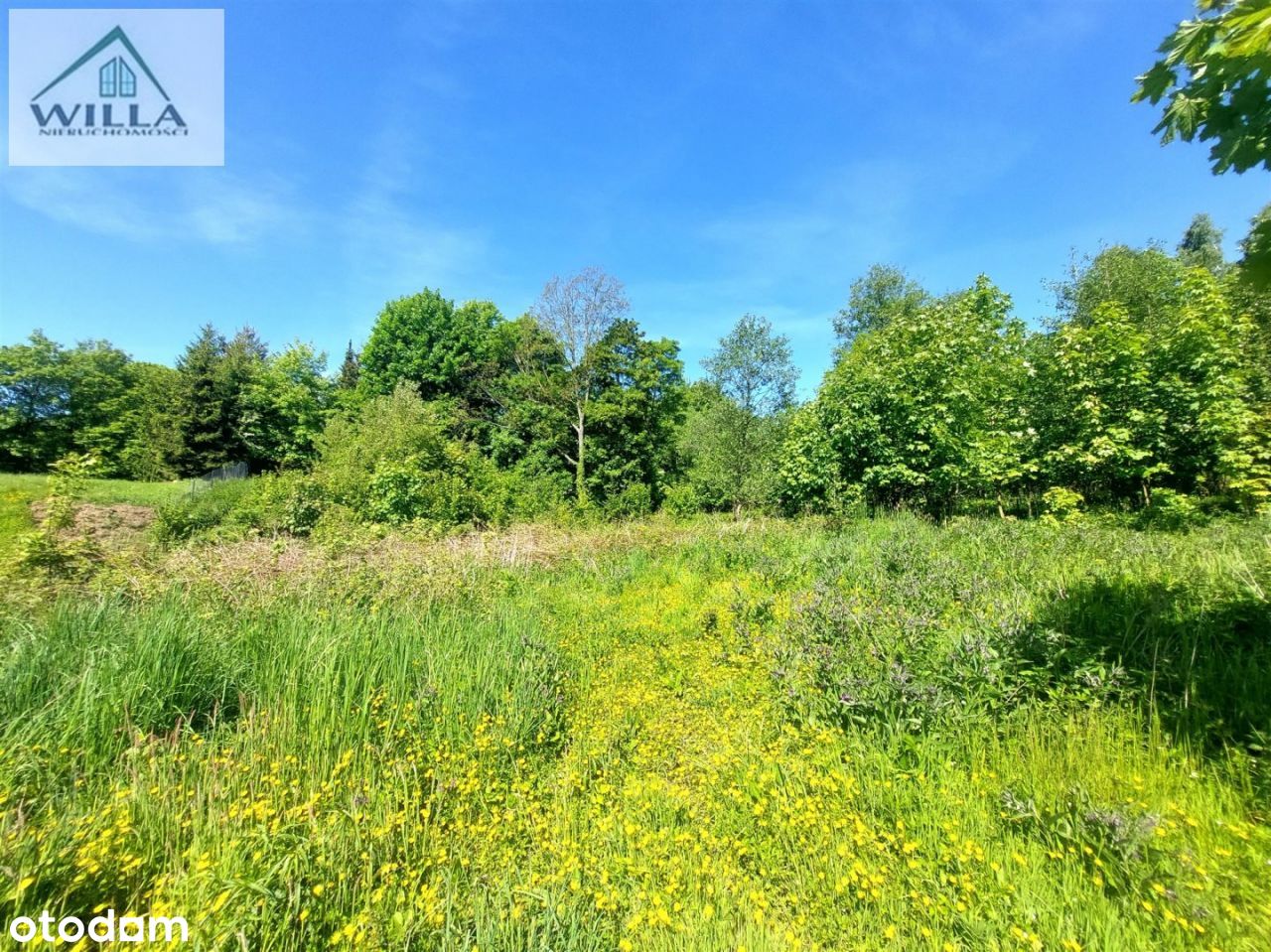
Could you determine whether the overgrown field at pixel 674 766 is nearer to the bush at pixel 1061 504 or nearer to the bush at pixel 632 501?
the bush at pixel 1061 504

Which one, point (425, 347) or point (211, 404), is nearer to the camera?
point (211, 404)

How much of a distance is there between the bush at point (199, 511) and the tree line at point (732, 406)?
6.22ft

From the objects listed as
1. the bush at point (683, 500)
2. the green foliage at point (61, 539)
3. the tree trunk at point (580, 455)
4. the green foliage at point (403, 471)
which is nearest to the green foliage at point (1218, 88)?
the green foliage at point (61, 539)

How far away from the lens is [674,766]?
324 cm

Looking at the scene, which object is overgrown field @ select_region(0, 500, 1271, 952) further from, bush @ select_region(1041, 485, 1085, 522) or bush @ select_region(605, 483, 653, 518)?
bush @ select_region(605, 483, 653, 518)

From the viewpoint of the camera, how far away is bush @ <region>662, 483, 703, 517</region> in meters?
20.5

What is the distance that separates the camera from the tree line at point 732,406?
370 inches

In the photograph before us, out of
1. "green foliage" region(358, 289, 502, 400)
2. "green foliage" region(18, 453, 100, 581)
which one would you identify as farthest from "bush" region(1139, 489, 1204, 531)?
"green foliage" region(358, 289, 502, 400)

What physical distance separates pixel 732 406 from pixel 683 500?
17.6 ft

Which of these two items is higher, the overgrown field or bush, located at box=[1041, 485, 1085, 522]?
bush, located at box=[1041, 485, 1085, 522]

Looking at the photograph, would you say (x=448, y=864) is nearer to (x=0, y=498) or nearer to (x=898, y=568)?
(x=898, y=568)

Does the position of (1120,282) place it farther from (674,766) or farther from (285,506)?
(285,506)

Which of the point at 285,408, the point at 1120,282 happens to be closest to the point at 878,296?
the point at 1120,282

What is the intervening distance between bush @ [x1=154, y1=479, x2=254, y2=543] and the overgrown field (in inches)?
359
